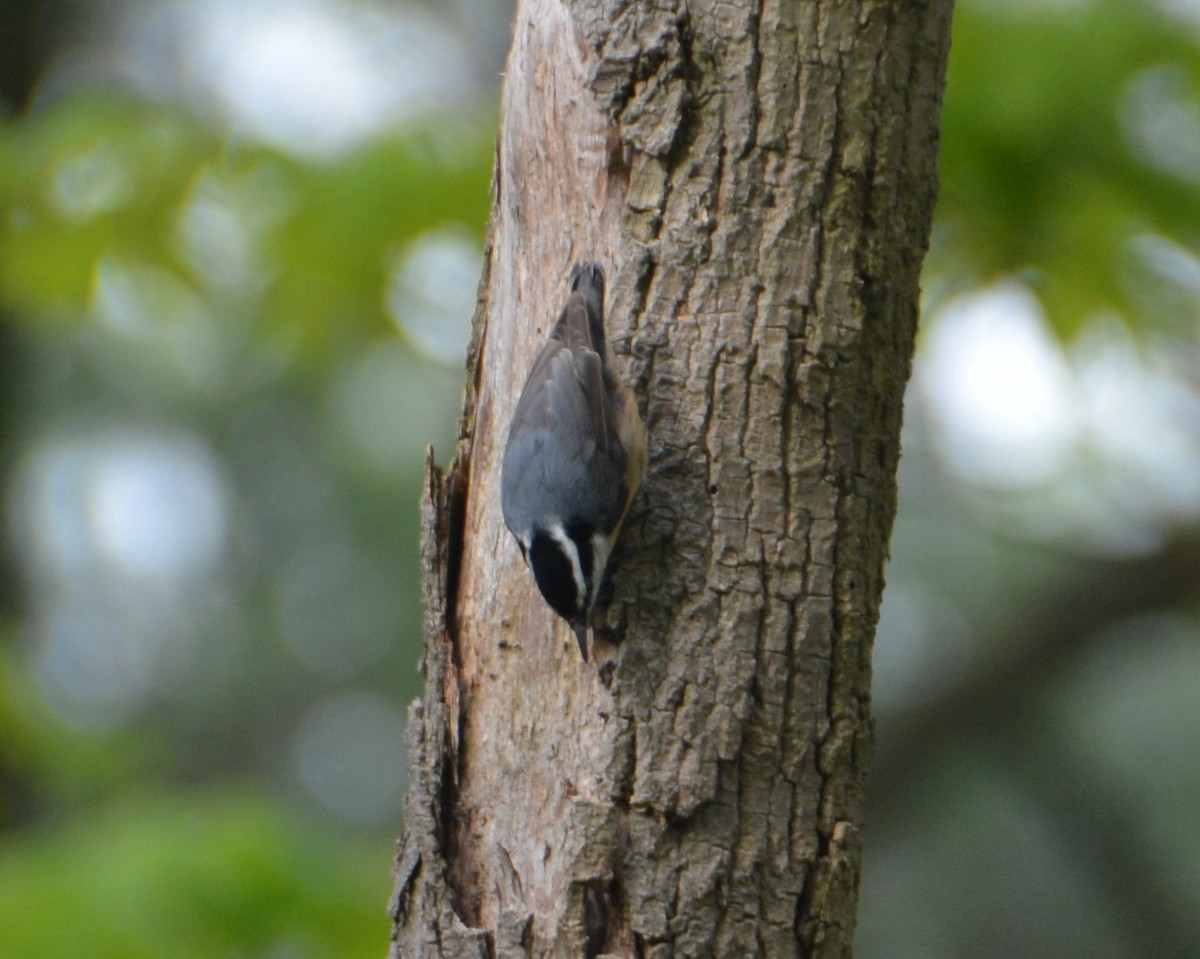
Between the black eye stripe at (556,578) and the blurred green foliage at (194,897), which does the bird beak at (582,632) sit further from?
the blurred green foliage at (194,897)

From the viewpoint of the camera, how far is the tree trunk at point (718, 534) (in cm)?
239

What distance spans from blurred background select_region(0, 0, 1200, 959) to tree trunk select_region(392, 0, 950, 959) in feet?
6.52

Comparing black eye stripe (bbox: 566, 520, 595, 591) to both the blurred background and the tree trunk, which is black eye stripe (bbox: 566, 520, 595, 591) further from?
the blurred background

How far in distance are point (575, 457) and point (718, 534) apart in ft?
1.58

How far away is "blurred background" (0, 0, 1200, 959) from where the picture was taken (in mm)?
4371

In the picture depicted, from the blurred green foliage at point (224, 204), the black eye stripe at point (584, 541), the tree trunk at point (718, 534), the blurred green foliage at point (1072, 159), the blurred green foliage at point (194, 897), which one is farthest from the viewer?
the blurred green foliage at point (224, 204)

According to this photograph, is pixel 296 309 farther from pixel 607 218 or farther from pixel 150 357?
pixel 150 357

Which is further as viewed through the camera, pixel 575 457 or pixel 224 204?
pixel 224 204

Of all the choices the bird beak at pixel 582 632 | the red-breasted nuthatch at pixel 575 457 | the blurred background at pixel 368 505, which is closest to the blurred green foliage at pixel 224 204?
the blurred background at pixel 368 505

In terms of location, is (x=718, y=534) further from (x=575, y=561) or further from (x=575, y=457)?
(x=575, y=457)

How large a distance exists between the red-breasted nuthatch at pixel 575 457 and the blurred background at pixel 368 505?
6.66 feet

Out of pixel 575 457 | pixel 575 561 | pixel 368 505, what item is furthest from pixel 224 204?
pixel 368 505

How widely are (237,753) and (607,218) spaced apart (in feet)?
31.3

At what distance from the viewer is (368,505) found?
34.3ft
